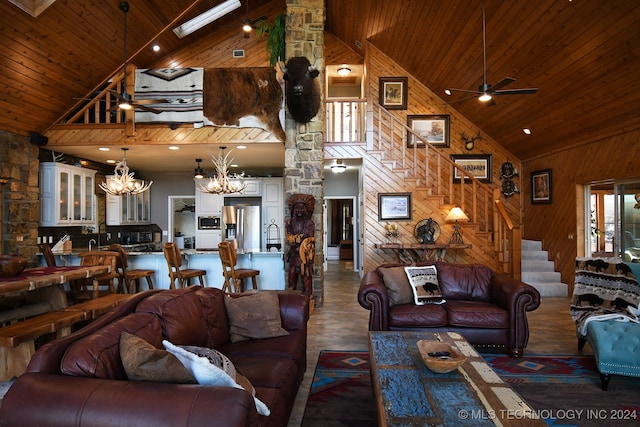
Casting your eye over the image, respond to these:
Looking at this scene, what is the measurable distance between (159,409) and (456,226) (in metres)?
6.66

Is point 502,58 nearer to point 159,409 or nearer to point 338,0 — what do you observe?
point 338,0

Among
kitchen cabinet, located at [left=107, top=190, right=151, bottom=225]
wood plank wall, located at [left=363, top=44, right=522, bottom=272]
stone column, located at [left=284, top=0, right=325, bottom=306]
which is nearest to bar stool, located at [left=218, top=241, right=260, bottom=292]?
stone column, located at [left=284, top=0, right=325, bottom=306]

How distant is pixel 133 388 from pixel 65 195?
22.2ft

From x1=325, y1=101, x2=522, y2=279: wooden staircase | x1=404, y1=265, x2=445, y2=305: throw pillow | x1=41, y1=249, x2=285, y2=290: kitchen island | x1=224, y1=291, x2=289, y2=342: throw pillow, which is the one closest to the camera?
x1=224, y1=291, x2=289, y2=342: throw pillow

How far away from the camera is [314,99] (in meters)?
5.93

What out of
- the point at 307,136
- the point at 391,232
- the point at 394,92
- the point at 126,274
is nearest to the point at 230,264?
the point at 126,274

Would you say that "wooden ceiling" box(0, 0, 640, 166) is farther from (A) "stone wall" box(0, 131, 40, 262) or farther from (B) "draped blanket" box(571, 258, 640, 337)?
(B) "draped blanket" box(571, 258, 640, 337)

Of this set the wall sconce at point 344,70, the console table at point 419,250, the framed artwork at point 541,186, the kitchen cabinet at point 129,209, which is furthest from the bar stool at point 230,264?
the framed artwork at point 541,186

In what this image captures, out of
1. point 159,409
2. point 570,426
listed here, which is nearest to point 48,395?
point 159,409

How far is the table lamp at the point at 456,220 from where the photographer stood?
7.05 m

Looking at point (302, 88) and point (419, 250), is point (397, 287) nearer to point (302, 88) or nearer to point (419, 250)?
point (302, 88)

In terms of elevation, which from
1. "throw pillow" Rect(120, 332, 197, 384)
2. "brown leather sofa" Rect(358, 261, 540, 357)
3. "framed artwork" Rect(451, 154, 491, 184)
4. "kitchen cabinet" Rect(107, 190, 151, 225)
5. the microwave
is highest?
"framed artwork" Rect(451, 154, 491, 184)

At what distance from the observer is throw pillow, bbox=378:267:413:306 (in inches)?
161

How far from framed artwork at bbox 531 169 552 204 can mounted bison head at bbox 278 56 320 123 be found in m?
4.73
